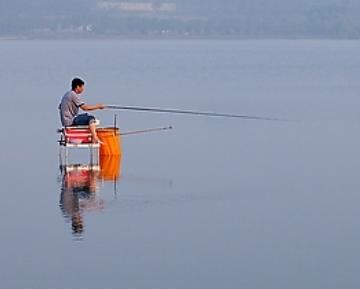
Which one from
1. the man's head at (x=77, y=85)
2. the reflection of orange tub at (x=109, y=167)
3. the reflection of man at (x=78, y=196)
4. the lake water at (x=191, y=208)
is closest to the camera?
the lake water at (x=191, y=208)

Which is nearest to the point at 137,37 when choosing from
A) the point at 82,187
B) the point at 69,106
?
the point at 69,106

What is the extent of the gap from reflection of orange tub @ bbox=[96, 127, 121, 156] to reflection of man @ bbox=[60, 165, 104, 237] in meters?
0.94

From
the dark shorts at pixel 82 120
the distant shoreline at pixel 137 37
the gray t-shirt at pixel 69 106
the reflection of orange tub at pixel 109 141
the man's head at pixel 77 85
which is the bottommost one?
the reflection of orange tub at pixel 109 141

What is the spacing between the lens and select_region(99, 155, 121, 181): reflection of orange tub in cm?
1566

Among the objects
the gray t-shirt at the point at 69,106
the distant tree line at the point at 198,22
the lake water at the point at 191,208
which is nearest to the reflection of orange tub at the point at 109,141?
the lake water at the point at 191,208

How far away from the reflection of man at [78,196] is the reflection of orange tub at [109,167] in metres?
0.11

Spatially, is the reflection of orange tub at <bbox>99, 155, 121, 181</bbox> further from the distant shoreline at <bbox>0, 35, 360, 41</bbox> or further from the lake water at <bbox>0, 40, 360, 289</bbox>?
the distant shoreline at <bbox>0, 35, 360, 41</bbox>

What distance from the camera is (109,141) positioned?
56.8 ft

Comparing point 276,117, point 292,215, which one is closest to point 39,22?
point 276,117

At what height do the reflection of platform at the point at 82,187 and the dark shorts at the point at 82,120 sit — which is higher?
the dark shorts at the point at 82,120

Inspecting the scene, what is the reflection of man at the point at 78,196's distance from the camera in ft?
42.0

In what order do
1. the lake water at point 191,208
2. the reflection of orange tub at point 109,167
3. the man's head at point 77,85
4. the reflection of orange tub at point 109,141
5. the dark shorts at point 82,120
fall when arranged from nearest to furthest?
1. the lake water at point 191,208
2. the reflection of orange tub at point 109,167
3. the dark shorts at point 82,120
4. the man's head at point 77,85
5. the reflection of orange tub at point 109,141

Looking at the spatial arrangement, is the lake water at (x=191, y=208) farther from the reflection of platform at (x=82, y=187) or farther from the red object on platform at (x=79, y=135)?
the red object on platform at (x=79, y=135)

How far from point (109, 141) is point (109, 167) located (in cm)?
79
